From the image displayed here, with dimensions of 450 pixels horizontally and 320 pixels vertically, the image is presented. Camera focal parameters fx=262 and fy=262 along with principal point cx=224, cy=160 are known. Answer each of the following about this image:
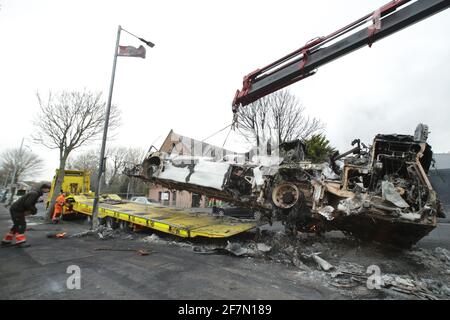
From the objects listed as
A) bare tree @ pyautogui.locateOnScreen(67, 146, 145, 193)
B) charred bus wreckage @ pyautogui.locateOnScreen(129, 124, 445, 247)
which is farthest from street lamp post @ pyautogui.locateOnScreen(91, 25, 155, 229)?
bare tree @ pyautogui.locateOnScreen(67, 146, 145, 193)

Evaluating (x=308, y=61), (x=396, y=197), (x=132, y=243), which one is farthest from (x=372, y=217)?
(x=132, y=243)

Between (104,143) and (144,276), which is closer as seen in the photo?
(144,276)

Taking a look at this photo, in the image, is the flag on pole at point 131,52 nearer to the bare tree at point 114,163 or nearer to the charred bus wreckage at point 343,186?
the charred bus wreckage at point 343,186

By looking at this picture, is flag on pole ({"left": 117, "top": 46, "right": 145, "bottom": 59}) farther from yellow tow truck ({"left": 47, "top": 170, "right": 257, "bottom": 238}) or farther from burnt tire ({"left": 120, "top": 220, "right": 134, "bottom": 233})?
burnt tire ({"left": 120, "top": 220, "right": 134, "bottom": 233})

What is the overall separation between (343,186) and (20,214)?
7.50m

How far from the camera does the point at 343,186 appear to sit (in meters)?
5.70

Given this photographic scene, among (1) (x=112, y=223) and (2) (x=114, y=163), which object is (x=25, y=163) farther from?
(1) (x=112, y=223)

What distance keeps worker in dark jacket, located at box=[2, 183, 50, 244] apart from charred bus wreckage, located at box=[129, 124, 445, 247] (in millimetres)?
3415

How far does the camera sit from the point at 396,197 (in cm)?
507

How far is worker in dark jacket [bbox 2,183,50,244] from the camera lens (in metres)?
6.10

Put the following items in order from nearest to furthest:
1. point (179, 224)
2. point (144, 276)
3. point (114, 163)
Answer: point (144, 276), point (179, 224), point (114, 163)

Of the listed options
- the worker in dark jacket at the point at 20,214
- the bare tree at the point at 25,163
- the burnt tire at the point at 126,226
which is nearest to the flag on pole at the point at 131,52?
the worker in dark jacket at the point at 20,214

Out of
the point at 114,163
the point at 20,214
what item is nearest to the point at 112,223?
the point at 20,214
